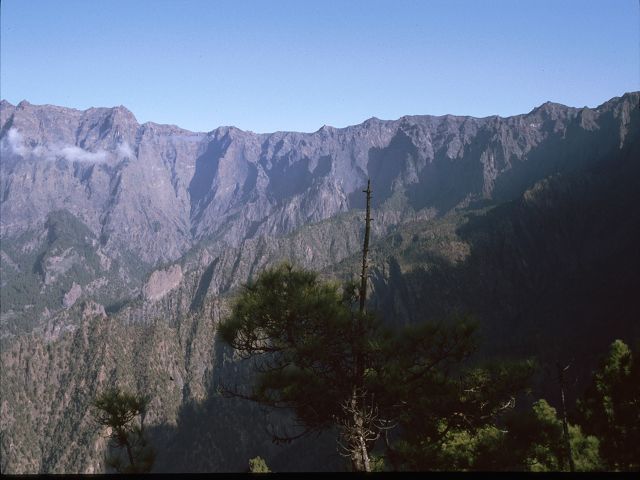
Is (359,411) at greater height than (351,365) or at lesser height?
lesser

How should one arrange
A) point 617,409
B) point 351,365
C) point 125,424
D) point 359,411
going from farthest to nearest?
point 617,409, point 125,424, point 351,365, point 359,411

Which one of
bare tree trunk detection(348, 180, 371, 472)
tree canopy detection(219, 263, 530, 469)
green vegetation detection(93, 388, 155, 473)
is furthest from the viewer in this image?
green vegetation detection(93, 388, 155, 473)

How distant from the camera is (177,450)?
175 metres

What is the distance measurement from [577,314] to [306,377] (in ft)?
579

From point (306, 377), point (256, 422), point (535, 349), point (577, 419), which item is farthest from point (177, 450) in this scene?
point (306, 377)

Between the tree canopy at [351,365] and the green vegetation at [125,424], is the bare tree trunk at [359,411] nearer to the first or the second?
the tree canopy at [351,365]

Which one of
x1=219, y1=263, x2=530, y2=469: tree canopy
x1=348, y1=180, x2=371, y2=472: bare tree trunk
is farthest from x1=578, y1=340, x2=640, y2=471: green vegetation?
x1=348, y1=180, x2=371, y2=472: bare tree trunk

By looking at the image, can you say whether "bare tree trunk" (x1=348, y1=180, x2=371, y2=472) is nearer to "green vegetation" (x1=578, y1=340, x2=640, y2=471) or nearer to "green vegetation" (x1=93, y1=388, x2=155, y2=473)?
"green vegetation" (x1=93, y1=388, x2=155, y2=473)

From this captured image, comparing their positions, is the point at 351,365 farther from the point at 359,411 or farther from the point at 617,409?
the point at 617,409

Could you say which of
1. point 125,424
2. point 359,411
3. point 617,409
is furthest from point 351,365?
point 617,409

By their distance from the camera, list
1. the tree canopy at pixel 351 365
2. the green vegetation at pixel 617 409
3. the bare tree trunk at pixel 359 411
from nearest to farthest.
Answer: the bare tree trunk at pixel 359 411 < the tree canopy at pixel 351 365 < the green vegetation at pixel 617 409

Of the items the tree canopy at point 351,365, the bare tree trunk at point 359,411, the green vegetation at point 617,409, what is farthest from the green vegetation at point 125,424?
the green vegetation at point 617,409

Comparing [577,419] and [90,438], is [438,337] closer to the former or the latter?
[577,419]

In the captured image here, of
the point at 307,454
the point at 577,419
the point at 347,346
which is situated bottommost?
the point at 307,454
